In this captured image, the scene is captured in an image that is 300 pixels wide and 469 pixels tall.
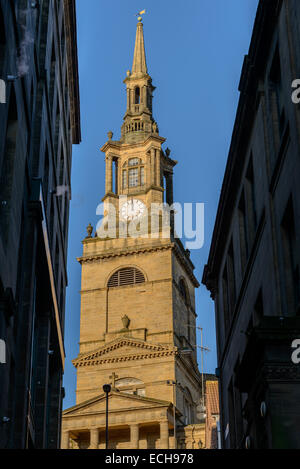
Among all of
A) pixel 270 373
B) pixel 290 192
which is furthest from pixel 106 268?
pixel 270 373

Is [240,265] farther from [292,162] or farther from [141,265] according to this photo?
[141,265]

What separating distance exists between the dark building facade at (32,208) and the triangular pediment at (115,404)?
26613mm

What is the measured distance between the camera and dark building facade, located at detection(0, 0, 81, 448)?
78.1 feet

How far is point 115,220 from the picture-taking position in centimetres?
8912

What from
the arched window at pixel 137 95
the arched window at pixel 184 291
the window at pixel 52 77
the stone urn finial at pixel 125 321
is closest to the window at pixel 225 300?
the window at pixel 52 77

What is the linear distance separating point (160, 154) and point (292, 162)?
71848 millimetres

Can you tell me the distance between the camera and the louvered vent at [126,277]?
8288 centimetres

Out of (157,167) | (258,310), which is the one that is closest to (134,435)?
(157,167)

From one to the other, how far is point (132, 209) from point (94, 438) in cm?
2782

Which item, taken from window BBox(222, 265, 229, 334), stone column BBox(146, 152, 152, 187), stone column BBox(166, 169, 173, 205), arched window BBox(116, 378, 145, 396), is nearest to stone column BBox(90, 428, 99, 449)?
arched window BBox(116, 378, 145, 396)

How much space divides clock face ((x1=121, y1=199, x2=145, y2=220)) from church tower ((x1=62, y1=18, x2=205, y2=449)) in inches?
4.3

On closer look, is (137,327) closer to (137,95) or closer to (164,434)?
(164,434)

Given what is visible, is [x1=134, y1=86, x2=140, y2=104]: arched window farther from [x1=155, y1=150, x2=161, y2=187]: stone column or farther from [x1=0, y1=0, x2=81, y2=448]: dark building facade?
[x1=0, y1=0, x2=81, y2=448]: dark building facade

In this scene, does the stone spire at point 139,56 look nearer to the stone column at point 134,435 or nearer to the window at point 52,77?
the stone column at point 134,435
